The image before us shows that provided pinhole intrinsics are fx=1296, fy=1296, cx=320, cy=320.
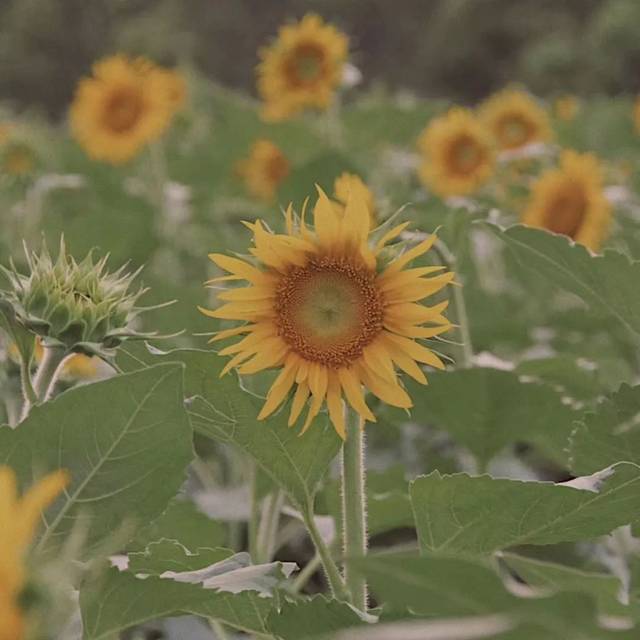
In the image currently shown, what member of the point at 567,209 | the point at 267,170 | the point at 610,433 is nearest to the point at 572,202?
the point at 567,209

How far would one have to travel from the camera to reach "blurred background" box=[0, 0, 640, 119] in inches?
393

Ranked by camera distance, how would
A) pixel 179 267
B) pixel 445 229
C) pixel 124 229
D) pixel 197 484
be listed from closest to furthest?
pixel 445 229, pixel 197 484, pixel 124 229, pixel 179 267

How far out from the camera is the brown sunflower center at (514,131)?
3.04 metres

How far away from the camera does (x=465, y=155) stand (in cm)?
258

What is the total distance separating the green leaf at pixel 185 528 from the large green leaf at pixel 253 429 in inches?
9.5

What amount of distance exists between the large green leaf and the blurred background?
9.07 m

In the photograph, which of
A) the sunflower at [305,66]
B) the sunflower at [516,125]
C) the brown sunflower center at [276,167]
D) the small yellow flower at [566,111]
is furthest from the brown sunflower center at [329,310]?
the small yellow flower at [566,111]

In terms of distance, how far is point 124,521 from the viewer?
75 centimetres

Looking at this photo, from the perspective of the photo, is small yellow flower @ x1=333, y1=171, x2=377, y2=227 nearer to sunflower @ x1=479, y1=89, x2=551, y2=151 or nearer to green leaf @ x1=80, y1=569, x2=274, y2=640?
green leaf @ x1=80, y1=569, x2=274, y2=640

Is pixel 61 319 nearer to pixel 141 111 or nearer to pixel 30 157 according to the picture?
pixel 30 157

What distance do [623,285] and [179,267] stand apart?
6.26 feet

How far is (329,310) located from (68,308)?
0.17 meters

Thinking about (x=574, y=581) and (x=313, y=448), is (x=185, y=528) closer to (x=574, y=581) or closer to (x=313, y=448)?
(x=313, y=448)

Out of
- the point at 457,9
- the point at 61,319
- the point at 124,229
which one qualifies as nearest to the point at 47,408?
the point at 61,319
